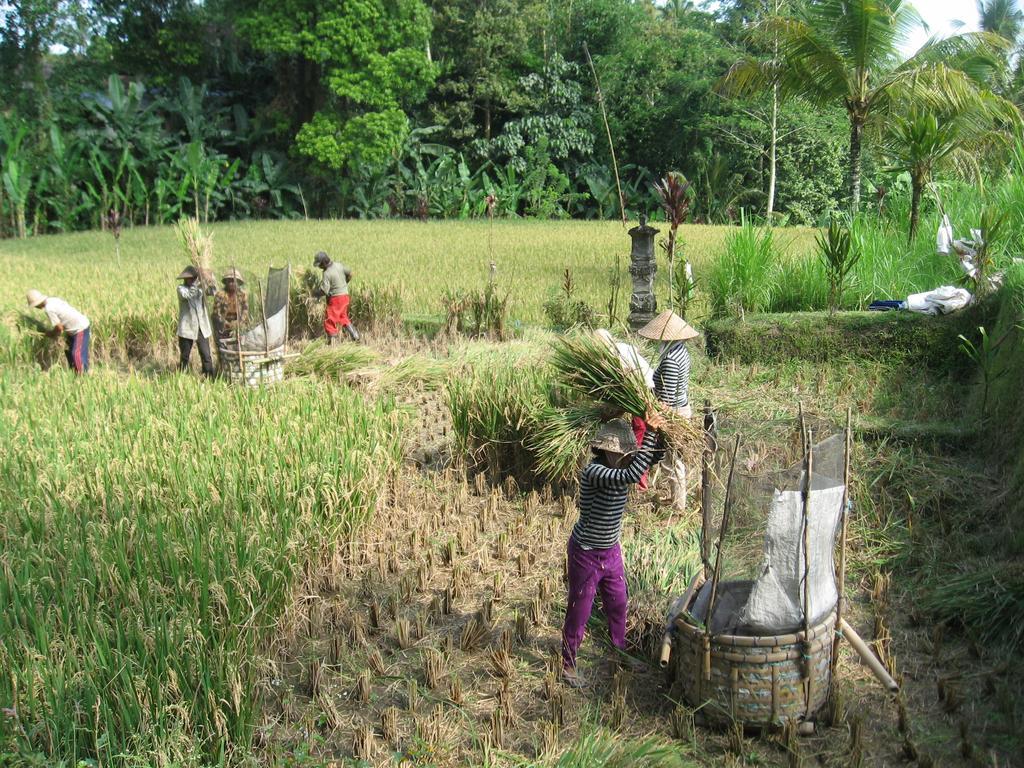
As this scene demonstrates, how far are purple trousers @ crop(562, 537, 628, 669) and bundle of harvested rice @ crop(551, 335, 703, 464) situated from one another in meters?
0.49

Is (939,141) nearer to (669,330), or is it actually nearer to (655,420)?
(669,330)

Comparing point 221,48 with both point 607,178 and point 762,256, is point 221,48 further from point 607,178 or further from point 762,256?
point 762,256

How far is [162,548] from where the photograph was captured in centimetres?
365

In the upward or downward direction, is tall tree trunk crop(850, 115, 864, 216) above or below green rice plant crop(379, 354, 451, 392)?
A: above

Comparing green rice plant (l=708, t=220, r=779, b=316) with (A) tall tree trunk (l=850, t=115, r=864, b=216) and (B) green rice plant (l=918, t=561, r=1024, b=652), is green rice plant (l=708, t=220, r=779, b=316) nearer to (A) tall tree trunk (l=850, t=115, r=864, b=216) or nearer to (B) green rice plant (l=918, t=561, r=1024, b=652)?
(A) tall tree trunk (l=850, t=115, r=864, b=216)

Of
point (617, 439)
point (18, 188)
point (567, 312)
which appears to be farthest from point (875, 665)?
point (18, 188)

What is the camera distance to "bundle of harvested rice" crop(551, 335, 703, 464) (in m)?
3.53

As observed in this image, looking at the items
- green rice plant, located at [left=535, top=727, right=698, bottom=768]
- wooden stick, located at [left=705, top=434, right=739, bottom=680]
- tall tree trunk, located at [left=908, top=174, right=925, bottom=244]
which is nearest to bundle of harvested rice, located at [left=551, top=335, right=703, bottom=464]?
wooden stick, located at [left=705, top=434, right=739, bottom=680]

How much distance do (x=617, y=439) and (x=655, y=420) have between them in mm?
160

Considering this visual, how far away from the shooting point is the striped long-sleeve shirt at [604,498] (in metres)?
3.40

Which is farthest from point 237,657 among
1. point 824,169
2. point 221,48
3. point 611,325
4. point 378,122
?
point 221,48

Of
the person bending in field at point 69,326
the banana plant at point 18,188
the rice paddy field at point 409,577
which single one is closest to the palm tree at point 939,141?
the rice paddy field at point 409,577

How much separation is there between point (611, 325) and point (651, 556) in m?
3.92

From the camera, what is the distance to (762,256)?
8305 mm
